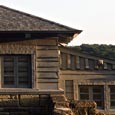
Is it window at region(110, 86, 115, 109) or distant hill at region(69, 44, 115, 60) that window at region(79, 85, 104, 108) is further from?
distant hill at region(69, 44, 115, 60)

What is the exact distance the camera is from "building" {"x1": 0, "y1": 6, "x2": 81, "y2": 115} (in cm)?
1498

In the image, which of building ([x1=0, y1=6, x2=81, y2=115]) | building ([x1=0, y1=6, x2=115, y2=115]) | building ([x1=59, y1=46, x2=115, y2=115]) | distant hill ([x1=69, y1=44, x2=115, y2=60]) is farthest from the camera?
distant hill ([x1=69, y1=44, x2=115, y2=60])

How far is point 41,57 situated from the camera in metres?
15.5

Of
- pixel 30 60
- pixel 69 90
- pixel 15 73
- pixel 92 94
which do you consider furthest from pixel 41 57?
pixel 92 94

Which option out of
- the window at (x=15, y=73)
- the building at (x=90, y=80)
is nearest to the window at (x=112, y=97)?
the building at (x=90, y=80)

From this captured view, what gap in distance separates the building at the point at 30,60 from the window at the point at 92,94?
10.9 feet

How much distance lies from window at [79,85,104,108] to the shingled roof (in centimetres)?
402

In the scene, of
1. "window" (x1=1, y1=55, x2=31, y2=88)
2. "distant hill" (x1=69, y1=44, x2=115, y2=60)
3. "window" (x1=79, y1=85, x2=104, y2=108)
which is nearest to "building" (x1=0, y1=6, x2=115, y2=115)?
"window" (x1=1, y1=55, x2=31, y2=88)

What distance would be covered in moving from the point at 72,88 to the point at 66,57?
57.5 inches

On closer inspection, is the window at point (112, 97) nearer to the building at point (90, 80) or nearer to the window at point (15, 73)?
the building at point (90, 80)

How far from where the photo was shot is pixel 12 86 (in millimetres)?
15242

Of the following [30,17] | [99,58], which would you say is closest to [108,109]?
[99,58]

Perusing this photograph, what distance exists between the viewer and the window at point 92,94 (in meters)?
18.5

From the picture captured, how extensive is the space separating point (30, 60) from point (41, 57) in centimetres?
43
